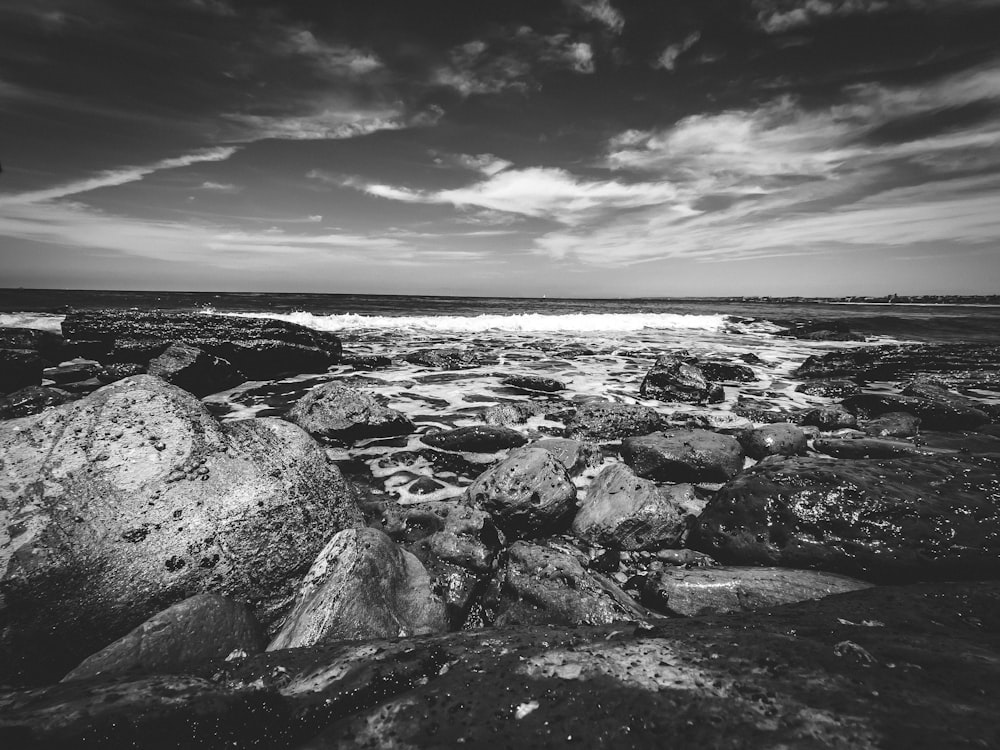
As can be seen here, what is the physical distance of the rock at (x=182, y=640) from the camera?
183cm

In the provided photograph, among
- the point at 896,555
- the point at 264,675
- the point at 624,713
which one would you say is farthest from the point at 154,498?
the point at 896,555

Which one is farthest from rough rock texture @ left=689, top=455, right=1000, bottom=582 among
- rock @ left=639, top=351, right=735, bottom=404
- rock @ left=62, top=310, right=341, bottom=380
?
rock @ left=62, top=310, right=341, bottom=380

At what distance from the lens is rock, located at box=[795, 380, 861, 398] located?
27.1 ft

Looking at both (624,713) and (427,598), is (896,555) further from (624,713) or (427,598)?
(427,598)

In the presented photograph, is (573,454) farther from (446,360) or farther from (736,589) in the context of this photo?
(446,360)

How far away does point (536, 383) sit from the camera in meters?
8.48

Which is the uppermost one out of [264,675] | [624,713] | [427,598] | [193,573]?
[624,713]

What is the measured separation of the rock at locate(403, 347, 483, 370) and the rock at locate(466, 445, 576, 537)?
6999 millimetres

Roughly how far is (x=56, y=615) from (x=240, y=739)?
174cm

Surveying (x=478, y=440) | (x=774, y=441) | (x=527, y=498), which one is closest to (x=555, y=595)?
(x=527, y=498)

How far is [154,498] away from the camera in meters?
2.54

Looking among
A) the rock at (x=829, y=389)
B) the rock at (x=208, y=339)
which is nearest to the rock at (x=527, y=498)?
the rock at (x=829, y=389)

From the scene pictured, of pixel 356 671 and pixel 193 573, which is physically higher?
pixel 356 671

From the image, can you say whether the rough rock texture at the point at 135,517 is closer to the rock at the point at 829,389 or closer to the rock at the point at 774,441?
the rock at the point at 774,441
